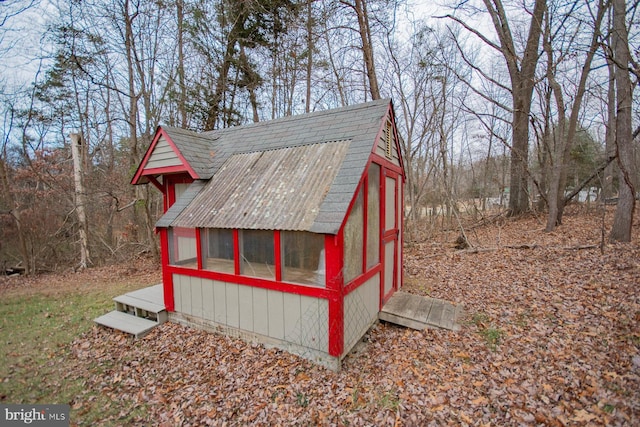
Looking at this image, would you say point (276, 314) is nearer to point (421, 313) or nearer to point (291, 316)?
point (291, 316)

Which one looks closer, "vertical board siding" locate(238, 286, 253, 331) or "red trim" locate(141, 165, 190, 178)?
"vertical board siding" locate(238, 286, 253, 331)

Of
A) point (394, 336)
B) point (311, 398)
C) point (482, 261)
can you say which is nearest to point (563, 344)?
point (394, 336)

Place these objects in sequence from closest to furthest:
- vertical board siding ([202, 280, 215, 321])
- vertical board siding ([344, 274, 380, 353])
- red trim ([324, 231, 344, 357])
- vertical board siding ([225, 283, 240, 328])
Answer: red trim ([324, 231, 344, 357]) → vertical board siding ([344, 274, 380, 353]) → vertical board siding ([225, 283, 240, 328]) → vertical board siding ([202, 280, 215, 321])

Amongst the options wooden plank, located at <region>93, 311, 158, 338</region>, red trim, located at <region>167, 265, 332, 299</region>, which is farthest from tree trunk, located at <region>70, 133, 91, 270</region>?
red trim, located at <region>167, 265, 332, 299</region>

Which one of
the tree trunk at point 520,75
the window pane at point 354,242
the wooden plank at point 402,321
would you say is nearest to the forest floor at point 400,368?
the wooden plank at point 402,321

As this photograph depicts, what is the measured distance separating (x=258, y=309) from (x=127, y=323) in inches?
121

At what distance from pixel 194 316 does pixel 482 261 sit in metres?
7.65

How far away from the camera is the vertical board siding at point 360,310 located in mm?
4047

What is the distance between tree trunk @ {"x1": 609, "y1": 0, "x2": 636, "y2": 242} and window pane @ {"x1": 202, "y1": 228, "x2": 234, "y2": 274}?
9562 millimetres

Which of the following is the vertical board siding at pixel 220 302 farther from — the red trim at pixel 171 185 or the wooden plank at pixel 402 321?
the wooden plank at pixel 402 321

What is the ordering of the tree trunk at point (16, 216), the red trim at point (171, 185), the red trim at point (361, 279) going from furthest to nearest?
the tree trunk at point (16, 216) < the red trim at point (171, 185) < the red trim at point (361, 279)

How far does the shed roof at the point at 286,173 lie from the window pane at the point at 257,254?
0.80 feet

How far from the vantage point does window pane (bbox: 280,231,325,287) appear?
12.9ft

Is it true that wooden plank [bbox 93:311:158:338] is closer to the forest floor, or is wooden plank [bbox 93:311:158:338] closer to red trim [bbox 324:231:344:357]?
the forest floor
